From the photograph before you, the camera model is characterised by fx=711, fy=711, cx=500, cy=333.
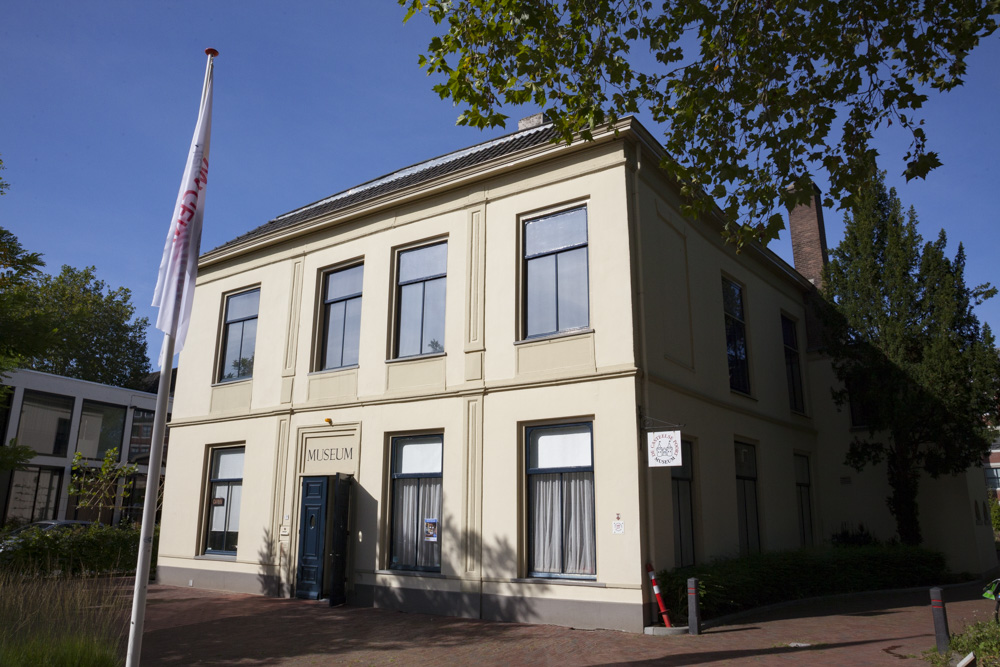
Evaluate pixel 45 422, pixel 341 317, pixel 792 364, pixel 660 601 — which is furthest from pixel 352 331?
pixel 45 422

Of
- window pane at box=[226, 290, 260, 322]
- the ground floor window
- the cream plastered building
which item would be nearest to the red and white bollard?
the cream plastered building

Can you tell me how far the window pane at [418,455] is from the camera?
13.6 m

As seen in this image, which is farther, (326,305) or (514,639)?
(326,305)

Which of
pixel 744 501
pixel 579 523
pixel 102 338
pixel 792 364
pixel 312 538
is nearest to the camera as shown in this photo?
pixel 579 523

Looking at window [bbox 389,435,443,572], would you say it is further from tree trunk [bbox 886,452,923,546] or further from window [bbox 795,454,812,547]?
tree trunk [bbox 886,452,923,546]

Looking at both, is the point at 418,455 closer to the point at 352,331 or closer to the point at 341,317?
the point at 352,331

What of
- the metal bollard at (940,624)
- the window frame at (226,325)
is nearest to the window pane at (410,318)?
the window frame at (226,325)

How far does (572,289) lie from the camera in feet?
41.9

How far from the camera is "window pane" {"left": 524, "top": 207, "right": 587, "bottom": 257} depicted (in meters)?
13.0

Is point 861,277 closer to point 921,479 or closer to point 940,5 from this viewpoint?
point 921,479

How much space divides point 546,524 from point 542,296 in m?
4.06

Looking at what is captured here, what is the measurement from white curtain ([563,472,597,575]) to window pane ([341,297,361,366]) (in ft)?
19.6

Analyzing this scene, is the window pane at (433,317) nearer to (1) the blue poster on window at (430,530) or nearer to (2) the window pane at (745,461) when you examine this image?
(1) the blue poster on window at (430,530)

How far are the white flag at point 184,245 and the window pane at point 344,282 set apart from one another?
7975mm
